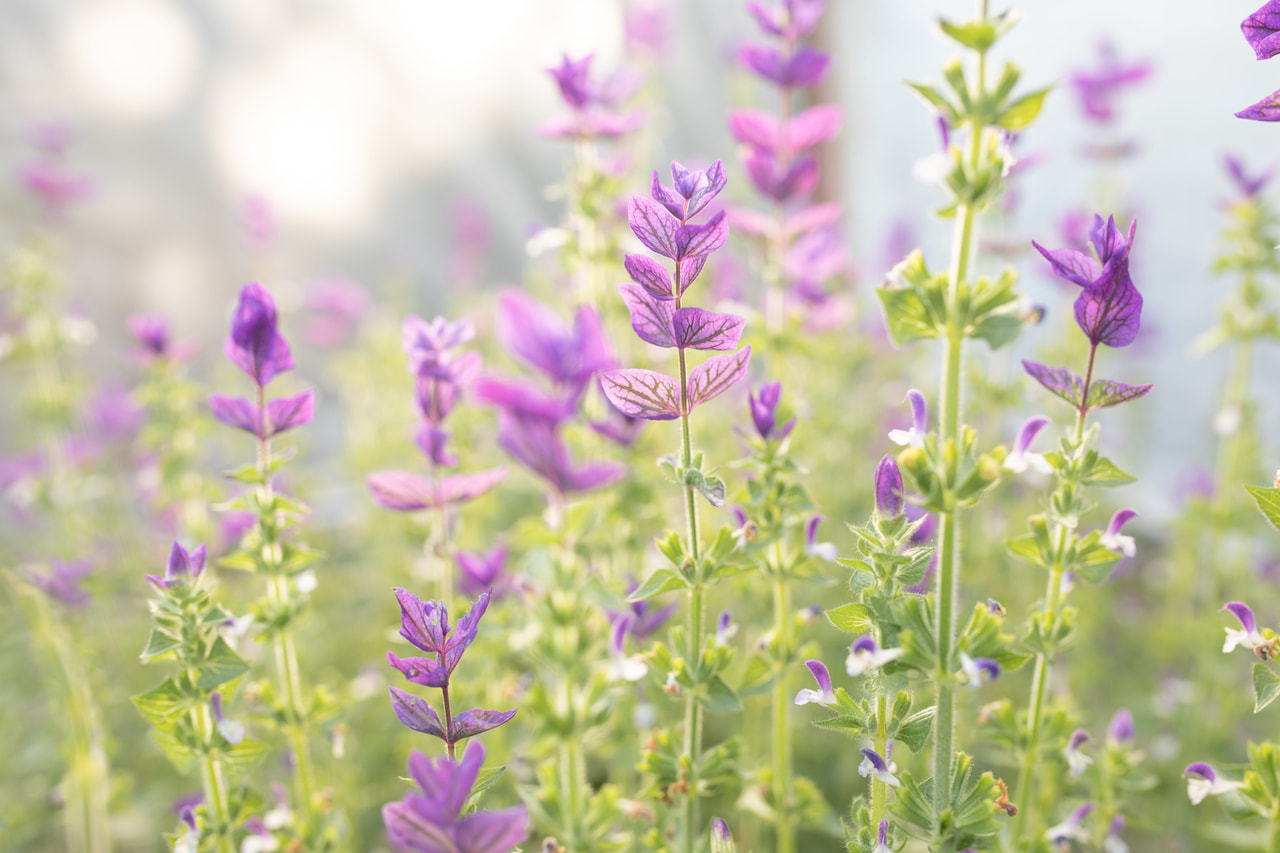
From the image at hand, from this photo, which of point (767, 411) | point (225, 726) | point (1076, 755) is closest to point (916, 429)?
point (767, 411)

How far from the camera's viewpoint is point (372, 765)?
1719 millimetres

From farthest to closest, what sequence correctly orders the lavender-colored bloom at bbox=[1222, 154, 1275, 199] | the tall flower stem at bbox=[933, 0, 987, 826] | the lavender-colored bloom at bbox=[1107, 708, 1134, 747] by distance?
the lavender-colored bloom at bbox=[1222, 154, 1275, 199], the lavender-colored bloom at bbox=[1107, 708, 1134, 747], the tall flower stem at bbox=[933, 0, 987, 826]

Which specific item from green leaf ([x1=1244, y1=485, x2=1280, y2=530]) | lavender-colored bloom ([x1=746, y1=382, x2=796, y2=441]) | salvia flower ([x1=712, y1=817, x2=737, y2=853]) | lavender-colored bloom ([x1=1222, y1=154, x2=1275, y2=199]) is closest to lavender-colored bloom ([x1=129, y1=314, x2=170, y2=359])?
lavender-colored bloom ([x1=746, y1=382, x2=796, y2=441])

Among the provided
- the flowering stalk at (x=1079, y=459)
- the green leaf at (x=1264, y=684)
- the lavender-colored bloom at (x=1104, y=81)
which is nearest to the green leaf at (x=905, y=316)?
the flowering stalk at (x=1079, y=459)

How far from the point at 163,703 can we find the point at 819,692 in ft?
2.11

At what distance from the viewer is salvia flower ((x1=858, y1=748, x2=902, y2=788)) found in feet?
2.37

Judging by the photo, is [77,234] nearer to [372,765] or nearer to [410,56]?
[410,56]

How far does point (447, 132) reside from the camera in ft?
14.4

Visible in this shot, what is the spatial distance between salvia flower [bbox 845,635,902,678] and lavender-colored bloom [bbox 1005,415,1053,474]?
0.60 ft

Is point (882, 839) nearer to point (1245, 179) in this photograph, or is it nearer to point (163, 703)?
point (163, 703)

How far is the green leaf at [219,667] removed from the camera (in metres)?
0.78

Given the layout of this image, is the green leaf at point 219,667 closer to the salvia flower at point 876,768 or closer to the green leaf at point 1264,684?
the salvia flower at point 876,768

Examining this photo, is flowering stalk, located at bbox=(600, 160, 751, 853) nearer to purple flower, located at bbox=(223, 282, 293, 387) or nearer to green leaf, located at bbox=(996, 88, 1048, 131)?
green leaf, located at bbox=(996, 88, 1048, 131)

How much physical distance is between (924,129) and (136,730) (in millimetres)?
4224
